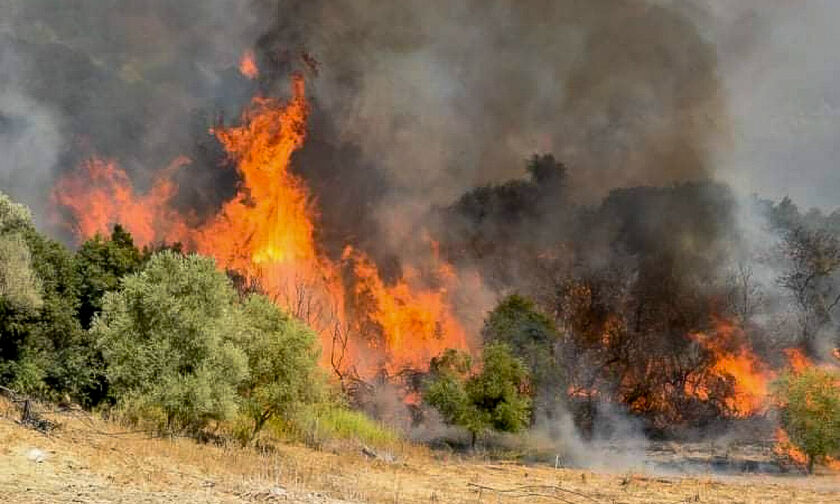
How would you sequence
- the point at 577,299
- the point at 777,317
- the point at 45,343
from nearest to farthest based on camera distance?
the point at 45,343, the point at 777,317, the point at 577,299

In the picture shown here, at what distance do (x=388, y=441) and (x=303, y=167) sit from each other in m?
53.2

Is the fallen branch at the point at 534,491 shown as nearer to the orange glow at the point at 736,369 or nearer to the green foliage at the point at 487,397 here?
the green foliage at the point at 487,397

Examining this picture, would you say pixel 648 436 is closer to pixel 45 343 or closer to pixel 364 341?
pixel 364 341

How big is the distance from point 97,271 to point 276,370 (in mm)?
16357

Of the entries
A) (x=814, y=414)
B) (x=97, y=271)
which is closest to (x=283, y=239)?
(x=97, y=271)

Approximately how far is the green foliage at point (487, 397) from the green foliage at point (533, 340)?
16.5ft

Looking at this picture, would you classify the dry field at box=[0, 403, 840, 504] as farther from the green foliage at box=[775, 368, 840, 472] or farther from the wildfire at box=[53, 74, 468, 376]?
the wildfire at box=[53, 74, 468, 376]

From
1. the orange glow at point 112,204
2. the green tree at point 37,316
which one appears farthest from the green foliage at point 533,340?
the orange glow at point 112,204

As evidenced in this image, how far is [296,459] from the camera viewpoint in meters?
37.2

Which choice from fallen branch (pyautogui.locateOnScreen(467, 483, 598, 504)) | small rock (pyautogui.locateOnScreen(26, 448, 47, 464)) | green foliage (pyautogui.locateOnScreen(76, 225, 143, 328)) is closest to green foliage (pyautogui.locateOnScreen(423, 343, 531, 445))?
fallen branch (pyautogui.locateOnScreen(467, 483, 598, 504))

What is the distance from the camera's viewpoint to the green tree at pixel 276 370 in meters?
40.2

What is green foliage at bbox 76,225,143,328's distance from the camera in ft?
155

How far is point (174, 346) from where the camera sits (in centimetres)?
3756

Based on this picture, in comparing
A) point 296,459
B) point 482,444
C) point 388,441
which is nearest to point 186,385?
point 296,459
